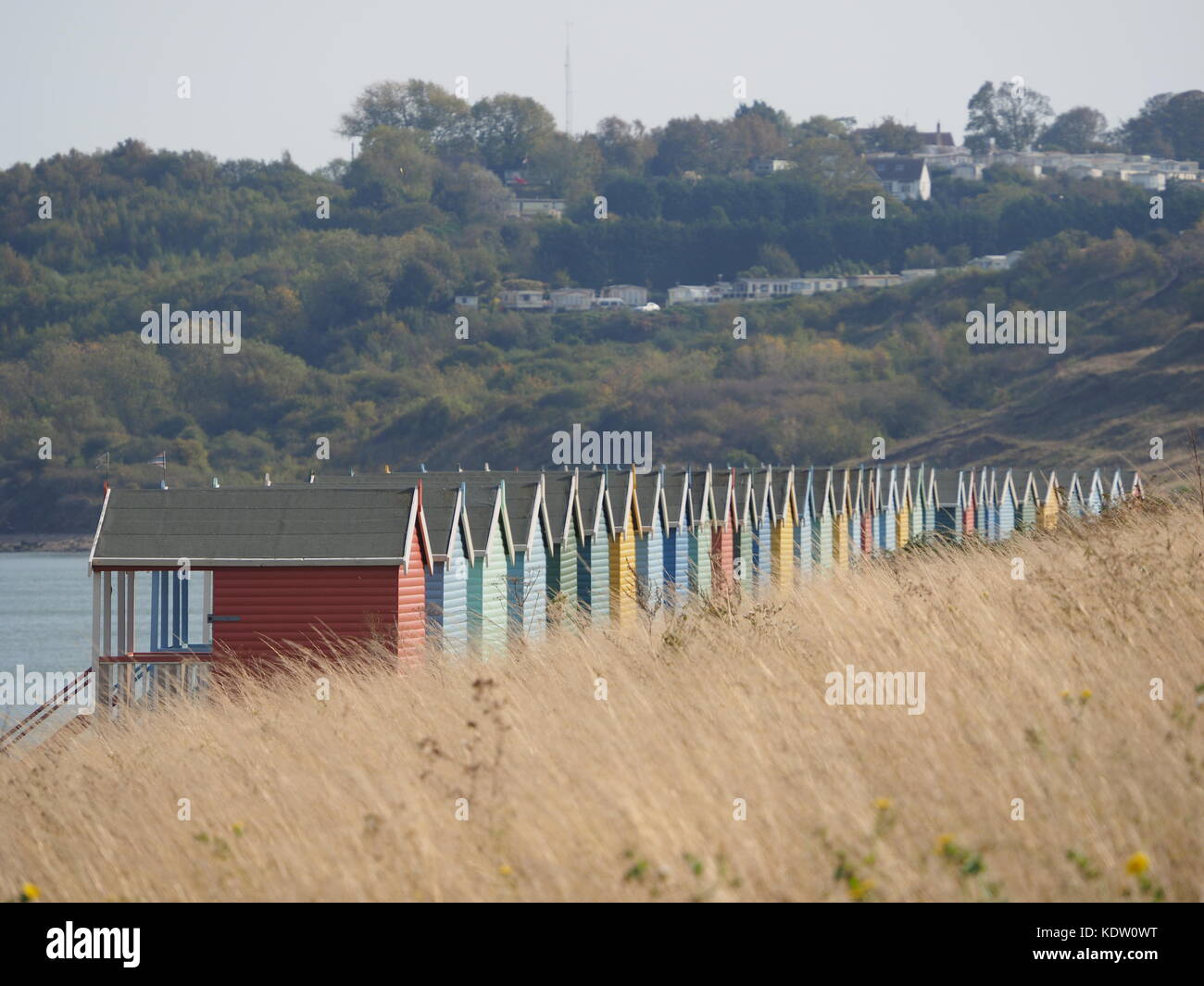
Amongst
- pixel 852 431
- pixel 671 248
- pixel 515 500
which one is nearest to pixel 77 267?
pixel 671 248

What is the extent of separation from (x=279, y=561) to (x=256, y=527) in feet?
2.12

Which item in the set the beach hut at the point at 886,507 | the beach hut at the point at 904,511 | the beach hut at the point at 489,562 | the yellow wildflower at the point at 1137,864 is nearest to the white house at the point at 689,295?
the beach hut at the point at 904,511

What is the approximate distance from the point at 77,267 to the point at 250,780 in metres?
176

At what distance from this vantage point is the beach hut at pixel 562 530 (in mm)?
24266

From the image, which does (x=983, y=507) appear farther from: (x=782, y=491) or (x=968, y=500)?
(x=782, y=491)

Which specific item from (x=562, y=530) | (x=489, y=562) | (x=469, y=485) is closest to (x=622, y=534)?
(x=562, y=530)

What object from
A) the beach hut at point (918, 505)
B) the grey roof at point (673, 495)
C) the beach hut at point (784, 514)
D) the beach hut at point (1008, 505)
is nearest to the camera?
the grey roof at point (673, 495)

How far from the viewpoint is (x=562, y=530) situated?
958 inches

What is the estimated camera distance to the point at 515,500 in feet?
76.1

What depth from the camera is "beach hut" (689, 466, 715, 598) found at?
30594 mm

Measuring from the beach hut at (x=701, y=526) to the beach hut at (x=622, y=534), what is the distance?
238 centimetres

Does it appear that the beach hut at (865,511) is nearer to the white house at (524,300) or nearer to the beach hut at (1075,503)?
the beach hut at (1075,503)

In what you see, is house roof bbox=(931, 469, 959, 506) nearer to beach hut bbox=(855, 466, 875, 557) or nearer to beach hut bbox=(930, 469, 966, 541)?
beach hut bbox=(930, 469, 966, 541)
